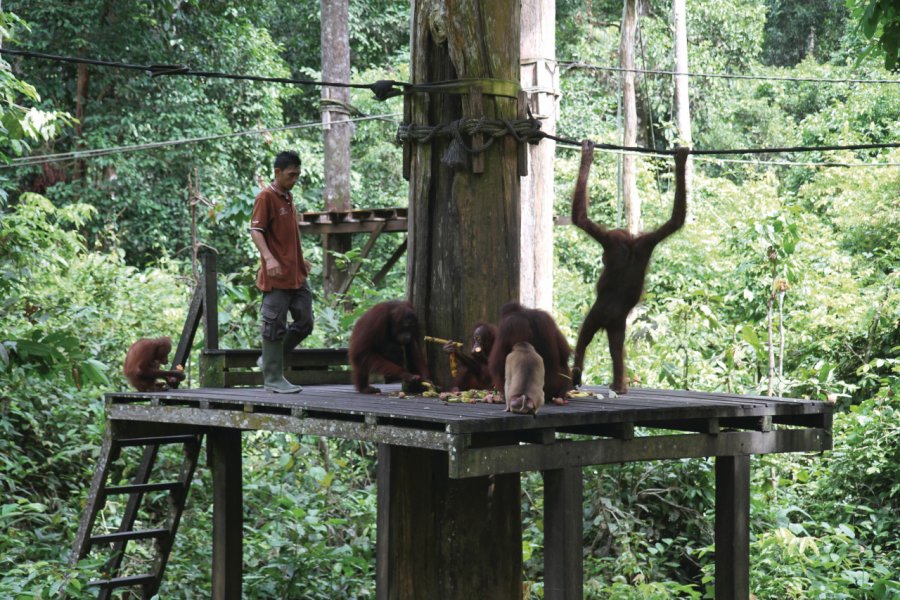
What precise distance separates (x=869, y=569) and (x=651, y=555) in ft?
4.77

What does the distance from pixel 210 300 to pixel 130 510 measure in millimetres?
1315

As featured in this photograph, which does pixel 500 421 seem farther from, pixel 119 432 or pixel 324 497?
pixel 324 497

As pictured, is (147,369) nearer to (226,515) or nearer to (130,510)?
(130,510)

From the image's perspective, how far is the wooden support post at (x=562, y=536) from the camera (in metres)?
4.55

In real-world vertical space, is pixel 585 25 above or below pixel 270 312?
above

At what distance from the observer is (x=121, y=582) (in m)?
6.30

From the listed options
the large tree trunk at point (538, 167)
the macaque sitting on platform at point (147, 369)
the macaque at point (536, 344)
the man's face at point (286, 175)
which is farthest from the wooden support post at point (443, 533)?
the large tree trunk at point (538, 167)

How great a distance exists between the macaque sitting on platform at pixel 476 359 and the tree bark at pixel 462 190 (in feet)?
0.39

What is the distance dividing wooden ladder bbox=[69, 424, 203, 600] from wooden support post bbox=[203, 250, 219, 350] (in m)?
0.58

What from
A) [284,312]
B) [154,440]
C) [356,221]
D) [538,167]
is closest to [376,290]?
[356,221]

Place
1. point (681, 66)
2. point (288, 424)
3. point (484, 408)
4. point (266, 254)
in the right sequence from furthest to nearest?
point (681, 66) < point (266, 254) < point (288, 424) < point (484, 408)

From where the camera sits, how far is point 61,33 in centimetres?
1437

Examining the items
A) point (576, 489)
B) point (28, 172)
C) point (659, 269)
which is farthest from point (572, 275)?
point (576, 489)

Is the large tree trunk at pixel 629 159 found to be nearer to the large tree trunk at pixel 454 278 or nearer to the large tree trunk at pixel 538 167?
the large tree trunk at pixel 538 167
